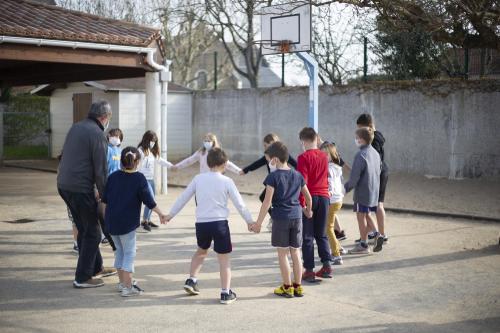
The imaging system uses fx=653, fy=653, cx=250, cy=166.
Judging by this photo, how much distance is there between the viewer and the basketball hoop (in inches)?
559

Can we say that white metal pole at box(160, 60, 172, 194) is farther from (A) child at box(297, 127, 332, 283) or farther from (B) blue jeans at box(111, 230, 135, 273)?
(B) blue jeans at box(111, 230, 135, 273)

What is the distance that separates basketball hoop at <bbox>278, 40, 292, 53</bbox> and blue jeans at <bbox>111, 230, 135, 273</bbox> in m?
8.37

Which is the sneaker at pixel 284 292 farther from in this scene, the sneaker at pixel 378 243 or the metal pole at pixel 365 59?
the metal pole at pixel 365 59

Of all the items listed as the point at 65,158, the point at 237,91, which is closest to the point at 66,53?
the point at 65,158

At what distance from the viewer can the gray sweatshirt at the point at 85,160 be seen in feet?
23.0

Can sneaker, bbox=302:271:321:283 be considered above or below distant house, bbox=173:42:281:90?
below

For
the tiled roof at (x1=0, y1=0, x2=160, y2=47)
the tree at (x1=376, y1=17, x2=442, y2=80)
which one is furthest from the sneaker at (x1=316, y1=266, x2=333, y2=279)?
the tree at (x1=376, y1=17, x2=442, y2=80)

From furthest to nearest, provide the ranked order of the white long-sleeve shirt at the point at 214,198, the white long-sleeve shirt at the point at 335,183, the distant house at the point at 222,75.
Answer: the distant house at the point at 222,75, the white long-sleeve shirt at the point at 335,183, the white long-sleeve shirt at the point at 214,198

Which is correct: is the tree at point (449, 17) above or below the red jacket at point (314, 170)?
above

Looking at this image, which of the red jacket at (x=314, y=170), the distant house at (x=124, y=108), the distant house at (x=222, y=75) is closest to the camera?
the red jacket at (x=314, y=170)

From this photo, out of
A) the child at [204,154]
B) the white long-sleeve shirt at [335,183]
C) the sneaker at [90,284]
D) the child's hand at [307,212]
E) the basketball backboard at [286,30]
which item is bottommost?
the sneaker at [90,284]

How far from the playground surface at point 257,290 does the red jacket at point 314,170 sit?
1.06 metres

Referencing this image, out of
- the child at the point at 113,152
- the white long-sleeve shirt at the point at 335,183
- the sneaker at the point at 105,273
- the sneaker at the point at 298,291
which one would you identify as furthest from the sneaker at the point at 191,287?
the child at the point at 113,152

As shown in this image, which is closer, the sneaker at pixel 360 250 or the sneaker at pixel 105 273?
the sneaker at pixel 105 273
